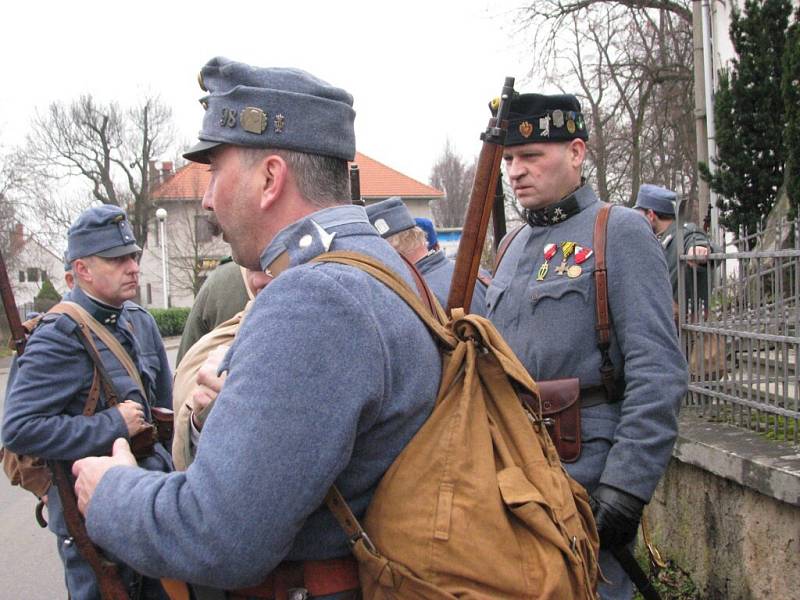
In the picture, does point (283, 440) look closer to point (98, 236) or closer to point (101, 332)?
point (101, 332)

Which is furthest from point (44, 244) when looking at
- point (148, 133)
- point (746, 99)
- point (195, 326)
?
point (195, 326)

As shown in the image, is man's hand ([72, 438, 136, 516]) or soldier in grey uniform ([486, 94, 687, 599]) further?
soldier in grey uniform ([486, 94, 687, 599])

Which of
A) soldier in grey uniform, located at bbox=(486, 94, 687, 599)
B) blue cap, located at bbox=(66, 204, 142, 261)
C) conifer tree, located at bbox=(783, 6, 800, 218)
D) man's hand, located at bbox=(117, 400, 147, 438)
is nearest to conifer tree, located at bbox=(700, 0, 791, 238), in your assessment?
conifer tree, located at bbox=(783, 6, 800, 218)

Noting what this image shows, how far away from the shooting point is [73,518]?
3113 millimetres

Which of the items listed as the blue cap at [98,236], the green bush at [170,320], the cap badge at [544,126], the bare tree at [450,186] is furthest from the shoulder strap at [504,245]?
the bare tree at [450,186]

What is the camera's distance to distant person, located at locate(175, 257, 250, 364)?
4.29 metres

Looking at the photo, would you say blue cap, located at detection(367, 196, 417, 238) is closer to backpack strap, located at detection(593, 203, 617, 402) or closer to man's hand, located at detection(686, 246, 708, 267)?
man's hand, located at detection(686, 246, 708, 267)

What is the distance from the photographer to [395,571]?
1.48m

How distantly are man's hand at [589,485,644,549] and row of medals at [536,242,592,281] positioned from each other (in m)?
0.72

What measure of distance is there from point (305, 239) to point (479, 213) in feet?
2.72

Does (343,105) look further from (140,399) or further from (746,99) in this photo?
(746,99)

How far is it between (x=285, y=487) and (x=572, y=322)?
58.7 inches

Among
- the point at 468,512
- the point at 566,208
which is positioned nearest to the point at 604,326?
the point at 566,208

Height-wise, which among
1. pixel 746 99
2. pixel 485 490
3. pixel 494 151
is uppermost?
pixel 746 99
